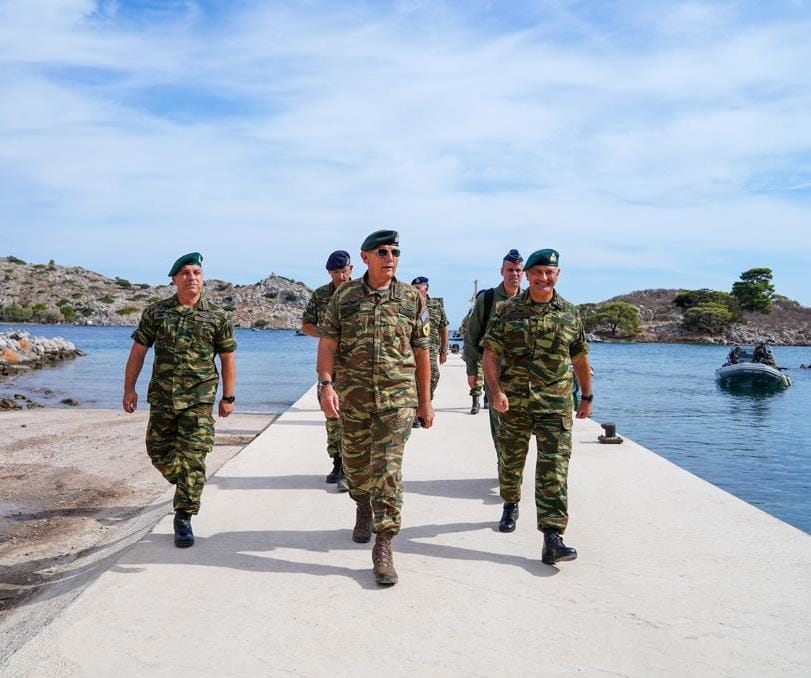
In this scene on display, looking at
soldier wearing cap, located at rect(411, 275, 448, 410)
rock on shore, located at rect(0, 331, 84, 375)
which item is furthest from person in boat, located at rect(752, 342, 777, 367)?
rock on shore, located at rect(0, 331, 84, 375)

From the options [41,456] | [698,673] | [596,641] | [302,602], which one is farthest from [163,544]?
[41,456]

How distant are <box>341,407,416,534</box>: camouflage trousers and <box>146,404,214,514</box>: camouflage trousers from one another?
1.13 meters

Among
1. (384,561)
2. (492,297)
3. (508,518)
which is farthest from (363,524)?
(492,297)

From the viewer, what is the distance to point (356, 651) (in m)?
3.44

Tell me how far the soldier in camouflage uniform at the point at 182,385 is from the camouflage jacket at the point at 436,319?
20.1ft

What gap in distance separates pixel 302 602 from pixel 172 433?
1.82 metres

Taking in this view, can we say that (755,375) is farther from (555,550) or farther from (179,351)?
(179,351)

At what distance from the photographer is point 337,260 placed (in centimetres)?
678

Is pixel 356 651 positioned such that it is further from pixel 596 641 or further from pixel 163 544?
pixel 163 544

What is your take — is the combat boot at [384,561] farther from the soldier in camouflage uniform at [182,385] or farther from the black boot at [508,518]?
the soldier in camouflage uniform at [182,385]

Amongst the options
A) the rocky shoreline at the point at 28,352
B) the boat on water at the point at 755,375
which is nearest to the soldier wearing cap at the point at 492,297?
the rocky shoreline at the point at 28,352

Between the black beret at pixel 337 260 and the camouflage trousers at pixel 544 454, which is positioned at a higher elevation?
the black beret at pixel 337 260

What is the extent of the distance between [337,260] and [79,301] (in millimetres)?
177783

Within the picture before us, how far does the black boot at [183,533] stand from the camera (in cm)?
505
